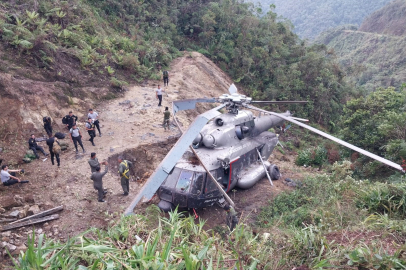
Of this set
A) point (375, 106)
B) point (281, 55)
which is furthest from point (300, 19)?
point (375, 106)

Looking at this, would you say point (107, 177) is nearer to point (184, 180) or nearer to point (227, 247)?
point (184, 180)

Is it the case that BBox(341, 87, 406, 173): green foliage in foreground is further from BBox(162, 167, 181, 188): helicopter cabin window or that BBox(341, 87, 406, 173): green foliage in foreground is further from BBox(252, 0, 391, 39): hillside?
BBox(252, 0, 391, 39): hillside

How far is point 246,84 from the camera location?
24.5 metres

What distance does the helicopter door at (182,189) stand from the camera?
7.20 m

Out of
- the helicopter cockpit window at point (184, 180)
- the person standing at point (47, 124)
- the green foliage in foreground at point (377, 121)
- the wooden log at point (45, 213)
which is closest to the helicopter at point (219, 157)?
the helicopter cockpit window at point (184, 180)

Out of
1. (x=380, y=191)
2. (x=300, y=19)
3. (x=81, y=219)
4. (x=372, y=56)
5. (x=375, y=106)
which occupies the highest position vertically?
(x=300, y=19)

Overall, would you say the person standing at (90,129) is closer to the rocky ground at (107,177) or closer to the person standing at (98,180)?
the rocky ground at (107,177)

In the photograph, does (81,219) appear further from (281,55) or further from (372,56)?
(372,56)

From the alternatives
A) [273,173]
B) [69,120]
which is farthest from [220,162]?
[69,120]

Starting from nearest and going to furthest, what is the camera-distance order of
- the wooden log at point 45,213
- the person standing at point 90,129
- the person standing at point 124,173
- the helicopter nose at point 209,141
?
1. the wooden log at point 45,213
2. the person standing at point 124,173
3. the helicopter nose at point 209,141
4. the person standing at point 90,129

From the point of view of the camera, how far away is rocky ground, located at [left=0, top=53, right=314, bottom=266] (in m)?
6.65

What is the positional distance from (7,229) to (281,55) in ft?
80.3

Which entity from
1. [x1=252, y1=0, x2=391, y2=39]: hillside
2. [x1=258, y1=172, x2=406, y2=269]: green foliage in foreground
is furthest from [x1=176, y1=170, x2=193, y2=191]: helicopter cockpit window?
[x1=252, y1=0, x2=391, y2=39]: hillside

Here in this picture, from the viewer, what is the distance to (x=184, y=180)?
24.1 feet
